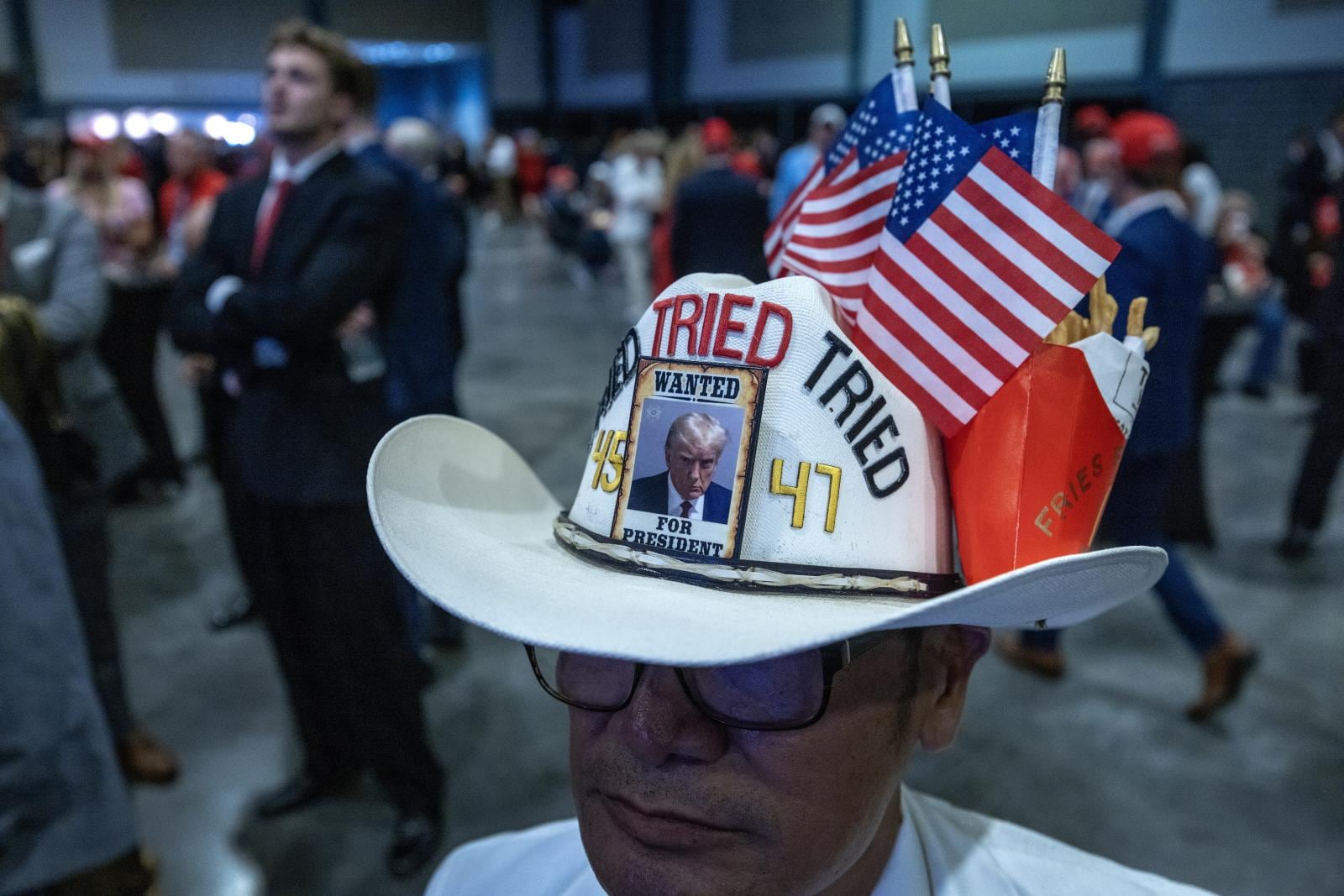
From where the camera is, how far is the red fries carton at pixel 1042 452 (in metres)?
0.85

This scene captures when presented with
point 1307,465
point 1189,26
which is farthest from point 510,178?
point 1307,465

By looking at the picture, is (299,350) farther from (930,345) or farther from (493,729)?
(930,345)

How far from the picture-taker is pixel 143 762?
3.02 metres

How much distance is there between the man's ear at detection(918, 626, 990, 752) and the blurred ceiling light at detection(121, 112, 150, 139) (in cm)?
2444

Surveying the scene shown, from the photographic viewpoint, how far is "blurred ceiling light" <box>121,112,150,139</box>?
69.3 feet

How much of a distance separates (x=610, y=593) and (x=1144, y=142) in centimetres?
308

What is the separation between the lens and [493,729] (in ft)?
10.8

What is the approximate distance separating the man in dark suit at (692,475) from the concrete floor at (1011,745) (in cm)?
214

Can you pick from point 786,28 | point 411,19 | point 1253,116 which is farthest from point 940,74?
point 411,19

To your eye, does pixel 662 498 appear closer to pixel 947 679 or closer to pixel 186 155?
pixel 947 679

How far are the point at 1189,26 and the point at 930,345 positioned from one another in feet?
51.6

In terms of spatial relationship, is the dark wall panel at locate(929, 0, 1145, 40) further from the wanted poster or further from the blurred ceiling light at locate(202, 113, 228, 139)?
the blurred ceiling light at locate(202, 113, 228, 139)

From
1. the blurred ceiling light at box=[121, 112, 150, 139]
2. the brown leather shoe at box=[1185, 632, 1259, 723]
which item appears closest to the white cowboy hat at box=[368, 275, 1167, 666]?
the brown leather shoe at box=[1185, 632, 1259, 723]

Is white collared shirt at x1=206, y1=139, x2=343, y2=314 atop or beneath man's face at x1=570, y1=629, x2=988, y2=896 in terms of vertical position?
atop
